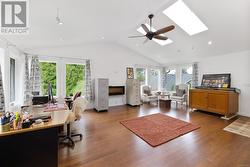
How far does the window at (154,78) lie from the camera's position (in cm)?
757

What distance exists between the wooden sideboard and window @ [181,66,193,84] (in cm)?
136

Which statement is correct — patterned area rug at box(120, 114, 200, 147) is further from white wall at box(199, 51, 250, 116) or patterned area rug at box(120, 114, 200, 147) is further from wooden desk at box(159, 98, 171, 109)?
white wall at box(199, 51, 250, 116)

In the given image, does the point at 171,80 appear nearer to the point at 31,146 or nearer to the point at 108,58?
the point at 108,58

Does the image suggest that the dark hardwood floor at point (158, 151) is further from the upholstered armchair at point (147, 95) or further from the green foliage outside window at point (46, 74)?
the upholstered armchair at point (147, 95)

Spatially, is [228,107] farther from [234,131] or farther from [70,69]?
[70,69]

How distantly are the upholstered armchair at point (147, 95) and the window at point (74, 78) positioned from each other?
3200 mm

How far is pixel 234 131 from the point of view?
323 centimetres

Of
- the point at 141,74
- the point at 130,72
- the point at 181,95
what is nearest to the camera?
the point at 181,95

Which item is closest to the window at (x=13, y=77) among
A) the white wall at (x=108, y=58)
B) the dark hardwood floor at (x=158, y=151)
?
the white wall at (x=108, y=58)

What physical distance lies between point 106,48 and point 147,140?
4643 mm

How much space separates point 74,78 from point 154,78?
4.73 metres

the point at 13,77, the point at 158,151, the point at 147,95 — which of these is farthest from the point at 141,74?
the point at 13,77

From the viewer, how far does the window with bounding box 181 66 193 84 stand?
6520mm

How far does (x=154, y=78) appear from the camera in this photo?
783 cm
